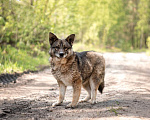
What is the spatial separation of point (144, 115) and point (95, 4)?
111ft

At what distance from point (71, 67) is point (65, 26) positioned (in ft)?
50.0

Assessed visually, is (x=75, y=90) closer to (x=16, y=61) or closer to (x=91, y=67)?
(x=91, y=67)

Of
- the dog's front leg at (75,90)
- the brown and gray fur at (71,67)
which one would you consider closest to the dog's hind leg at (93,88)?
the brown and gray fur at (71,67)

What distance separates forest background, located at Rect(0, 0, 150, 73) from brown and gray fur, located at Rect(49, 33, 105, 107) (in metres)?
4.80

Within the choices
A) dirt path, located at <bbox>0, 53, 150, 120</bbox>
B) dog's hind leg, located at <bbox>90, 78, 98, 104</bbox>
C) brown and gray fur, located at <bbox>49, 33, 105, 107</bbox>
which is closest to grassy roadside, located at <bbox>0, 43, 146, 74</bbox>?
dirt path, located at <bbox>0, 53, 150, 120</bbox>

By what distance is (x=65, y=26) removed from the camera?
20.1m

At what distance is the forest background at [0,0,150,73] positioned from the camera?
40.0 ft

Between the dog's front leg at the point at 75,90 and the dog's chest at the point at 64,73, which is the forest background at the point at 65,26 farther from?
the dog's front leg at the point at 75,90

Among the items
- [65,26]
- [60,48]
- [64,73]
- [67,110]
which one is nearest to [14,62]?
[64,73]

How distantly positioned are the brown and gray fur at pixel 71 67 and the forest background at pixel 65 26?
4.80 meters

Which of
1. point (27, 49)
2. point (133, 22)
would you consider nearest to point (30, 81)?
point (27, 49)

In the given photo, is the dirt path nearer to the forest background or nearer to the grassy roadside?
the grassy roadside

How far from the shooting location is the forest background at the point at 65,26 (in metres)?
12.2

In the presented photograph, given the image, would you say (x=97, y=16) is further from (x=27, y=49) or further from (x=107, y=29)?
(x=27, y=49)
